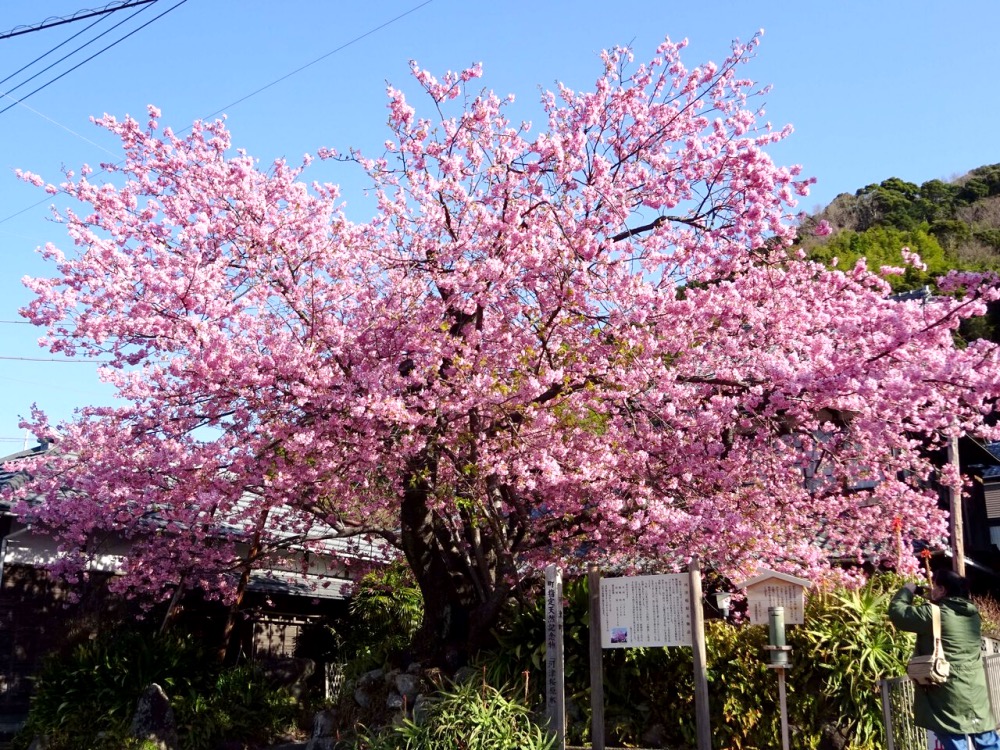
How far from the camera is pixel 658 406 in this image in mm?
8828

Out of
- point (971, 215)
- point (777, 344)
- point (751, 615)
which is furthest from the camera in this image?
point (971, 215)

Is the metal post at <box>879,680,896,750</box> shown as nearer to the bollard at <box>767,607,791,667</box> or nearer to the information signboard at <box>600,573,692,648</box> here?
the bollard at <box>767,607,791,667</box>

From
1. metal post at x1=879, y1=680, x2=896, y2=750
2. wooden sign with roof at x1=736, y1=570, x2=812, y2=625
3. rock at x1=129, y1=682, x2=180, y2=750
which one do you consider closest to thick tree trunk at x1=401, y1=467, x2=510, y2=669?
wooden sign with roof at x1=736, y1=570, x2=812, y2=625

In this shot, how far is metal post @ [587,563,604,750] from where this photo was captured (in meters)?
7.79

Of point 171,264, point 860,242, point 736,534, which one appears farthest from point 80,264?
point 860,242

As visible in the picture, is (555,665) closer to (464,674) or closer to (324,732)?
(464,674)

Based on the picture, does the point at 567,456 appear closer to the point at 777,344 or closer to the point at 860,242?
the point at 777,344

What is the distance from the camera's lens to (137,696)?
11.2m

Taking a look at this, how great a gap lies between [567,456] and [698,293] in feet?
6.81

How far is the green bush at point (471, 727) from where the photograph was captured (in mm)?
7723

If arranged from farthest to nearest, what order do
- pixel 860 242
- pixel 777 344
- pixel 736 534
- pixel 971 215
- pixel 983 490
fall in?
pixel 971 215 < pixel 860 242 < pixel 983 490 < pixel 777 344 < pixel 736 534

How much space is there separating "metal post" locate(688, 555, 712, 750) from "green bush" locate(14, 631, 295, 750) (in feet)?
21.3

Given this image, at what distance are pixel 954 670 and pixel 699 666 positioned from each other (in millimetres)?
2120

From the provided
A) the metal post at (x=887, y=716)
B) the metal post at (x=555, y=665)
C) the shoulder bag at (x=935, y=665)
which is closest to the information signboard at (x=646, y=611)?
the metal post at (x=555, y=665)
